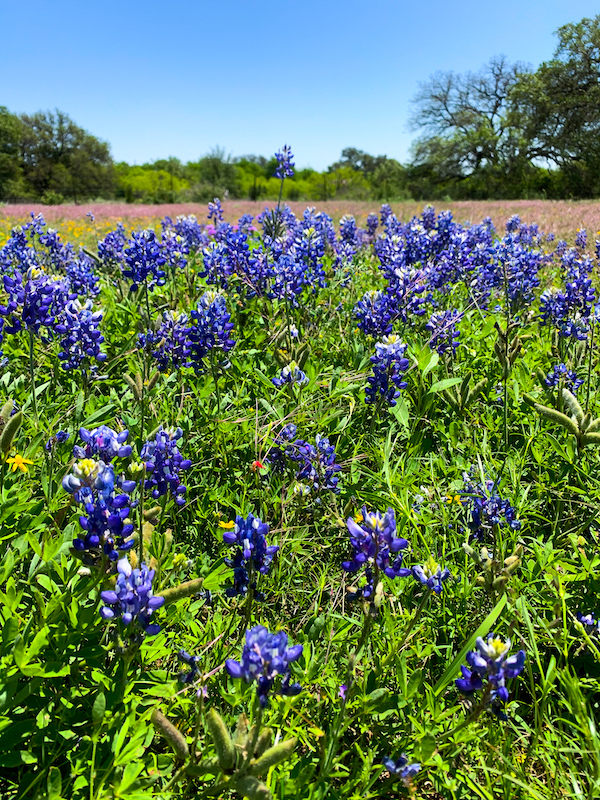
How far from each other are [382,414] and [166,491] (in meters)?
1.31

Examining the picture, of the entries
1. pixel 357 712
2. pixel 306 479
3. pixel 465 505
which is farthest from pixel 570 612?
pixel 306 479

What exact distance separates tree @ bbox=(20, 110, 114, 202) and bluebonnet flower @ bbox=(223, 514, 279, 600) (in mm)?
63972

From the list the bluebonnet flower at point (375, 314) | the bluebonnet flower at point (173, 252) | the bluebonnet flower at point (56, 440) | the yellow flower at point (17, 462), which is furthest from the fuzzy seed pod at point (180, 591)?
the bluebonnet flower at point (173, 252)

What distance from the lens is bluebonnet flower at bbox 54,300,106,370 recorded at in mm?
2625

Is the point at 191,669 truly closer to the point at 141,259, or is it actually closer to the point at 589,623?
the point at 589,623

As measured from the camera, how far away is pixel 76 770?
1279 mm

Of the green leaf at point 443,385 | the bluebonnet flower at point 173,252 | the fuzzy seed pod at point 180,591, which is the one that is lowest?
the fuzzy seed pod at point 180,591

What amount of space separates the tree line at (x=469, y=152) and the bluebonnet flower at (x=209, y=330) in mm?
27000

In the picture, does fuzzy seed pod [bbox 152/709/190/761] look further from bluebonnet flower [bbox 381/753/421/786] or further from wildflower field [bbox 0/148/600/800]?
bluebonnet flower [bbox 381/753/421/786]

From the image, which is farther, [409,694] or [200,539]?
[200,539]

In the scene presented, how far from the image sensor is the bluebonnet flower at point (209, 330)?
2783 millimetres

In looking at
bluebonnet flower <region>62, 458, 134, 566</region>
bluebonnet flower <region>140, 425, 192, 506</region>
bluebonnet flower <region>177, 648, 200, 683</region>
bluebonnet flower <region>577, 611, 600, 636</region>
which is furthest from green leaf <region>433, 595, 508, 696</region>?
bluebonnet flower <region>140, 425, 192, 506</region>

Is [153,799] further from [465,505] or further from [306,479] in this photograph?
[465,505]

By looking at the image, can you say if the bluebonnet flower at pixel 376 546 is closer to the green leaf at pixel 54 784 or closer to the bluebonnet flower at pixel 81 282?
the green leaf at pixel 54 784
